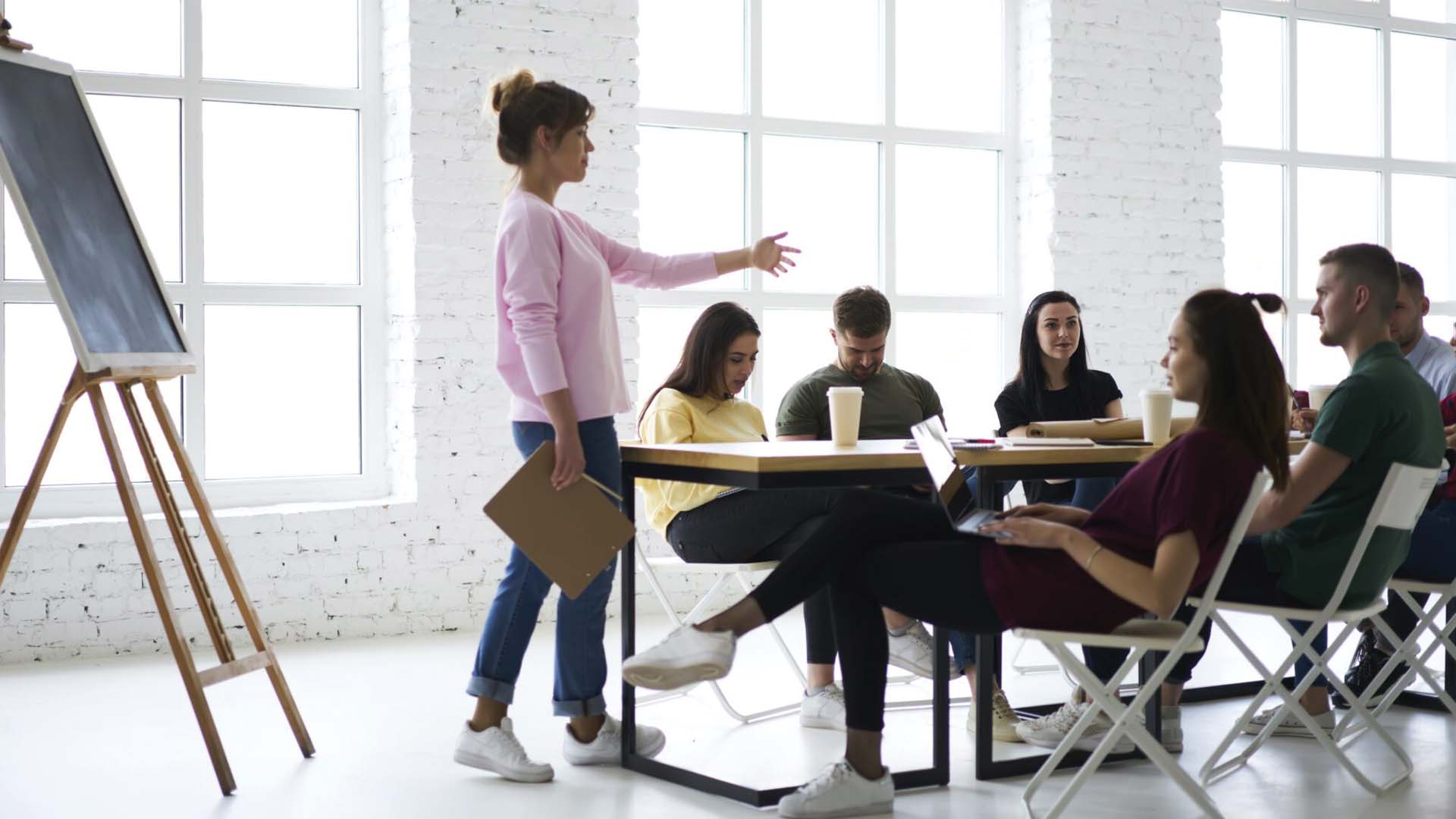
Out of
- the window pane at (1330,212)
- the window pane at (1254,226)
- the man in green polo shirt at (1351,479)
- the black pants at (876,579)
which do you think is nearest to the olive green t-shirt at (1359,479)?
the man in green polo shirt at (1351,479)

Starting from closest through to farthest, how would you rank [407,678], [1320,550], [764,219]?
[1320,550] < [407,678] < [764,219]

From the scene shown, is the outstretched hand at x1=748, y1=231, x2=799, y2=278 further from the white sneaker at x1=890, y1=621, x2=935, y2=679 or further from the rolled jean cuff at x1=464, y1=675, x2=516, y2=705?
the rolled jean cuff at x1=464, y1=675, x2=516, y2=705

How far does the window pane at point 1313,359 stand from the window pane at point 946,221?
179 centimetres

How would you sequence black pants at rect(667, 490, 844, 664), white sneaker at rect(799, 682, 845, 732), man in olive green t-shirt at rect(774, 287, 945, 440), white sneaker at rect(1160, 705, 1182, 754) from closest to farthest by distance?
white sneaker at rect(1160, 705, 1182, 754) < black pants at rect(667, 490, 844, 664) < white sneaker at rect(799, 682, 845, 732) < man in olive green t-shirt at rect(774, 287, 945, 440)

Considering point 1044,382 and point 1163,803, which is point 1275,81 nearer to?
point 1044,382

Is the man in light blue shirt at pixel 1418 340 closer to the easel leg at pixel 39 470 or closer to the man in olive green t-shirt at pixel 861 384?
the man in olive green t-shirt at pixel 861 384

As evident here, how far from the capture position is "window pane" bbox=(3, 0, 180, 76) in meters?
4.67

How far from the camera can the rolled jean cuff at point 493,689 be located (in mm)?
3090

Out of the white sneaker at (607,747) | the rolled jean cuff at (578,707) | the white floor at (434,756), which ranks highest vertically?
the rolled jean cuff at (578,707)

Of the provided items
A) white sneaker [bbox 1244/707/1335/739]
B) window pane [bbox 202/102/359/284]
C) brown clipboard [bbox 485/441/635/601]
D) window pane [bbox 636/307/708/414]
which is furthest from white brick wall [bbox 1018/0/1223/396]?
brown clipboard [bbox 485/441/635/601]

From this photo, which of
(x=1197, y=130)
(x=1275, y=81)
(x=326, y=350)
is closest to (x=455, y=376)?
(x=326, y=350)

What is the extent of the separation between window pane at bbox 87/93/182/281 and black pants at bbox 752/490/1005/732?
3.05m

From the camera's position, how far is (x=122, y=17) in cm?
479

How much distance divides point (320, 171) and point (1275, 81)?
4.60m
